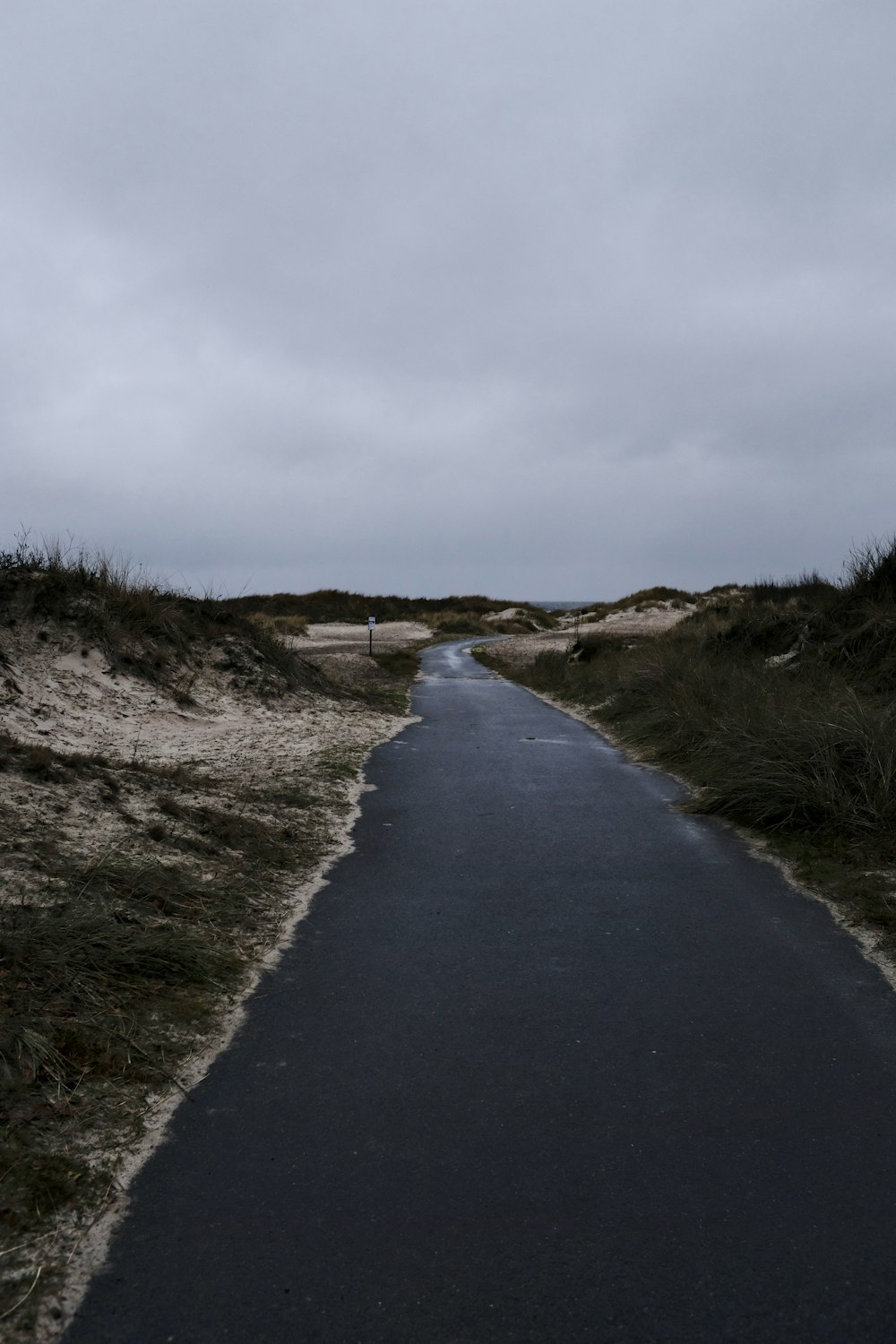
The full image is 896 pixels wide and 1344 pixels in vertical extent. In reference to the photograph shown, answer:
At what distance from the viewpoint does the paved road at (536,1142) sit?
2.58 m

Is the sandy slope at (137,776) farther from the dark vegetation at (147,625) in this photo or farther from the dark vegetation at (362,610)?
the dark vegetation at (362,610)

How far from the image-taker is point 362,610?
7525cm

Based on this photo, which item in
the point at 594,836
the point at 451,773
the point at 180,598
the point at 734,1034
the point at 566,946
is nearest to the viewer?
the point at 734,1034

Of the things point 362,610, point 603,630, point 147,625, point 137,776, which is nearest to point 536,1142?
point 137,776

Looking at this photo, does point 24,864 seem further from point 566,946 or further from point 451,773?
point 451,773

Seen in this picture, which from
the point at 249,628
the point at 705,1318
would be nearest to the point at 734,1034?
the point at 705,1318

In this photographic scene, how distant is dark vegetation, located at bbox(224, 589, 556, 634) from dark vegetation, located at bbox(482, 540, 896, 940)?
147 feet

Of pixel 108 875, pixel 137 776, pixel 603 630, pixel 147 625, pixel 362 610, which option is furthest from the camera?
pixel 362 610

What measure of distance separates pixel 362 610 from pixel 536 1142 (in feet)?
238

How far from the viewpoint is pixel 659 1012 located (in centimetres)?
452

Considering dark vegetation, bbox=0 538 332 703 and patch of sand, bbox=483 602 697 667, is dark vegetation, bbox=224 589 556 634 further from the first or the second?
dark vegetation, bbox=0 538 332 703

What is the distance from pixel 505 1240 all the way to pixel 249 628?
18938 millimetres

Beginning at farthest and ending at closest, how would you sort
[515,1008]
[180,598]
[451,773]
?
1. [180,598]
2. [451,773]
3. [515,1008]

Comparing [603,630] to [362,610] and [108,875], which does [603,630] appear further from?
[108,875]
